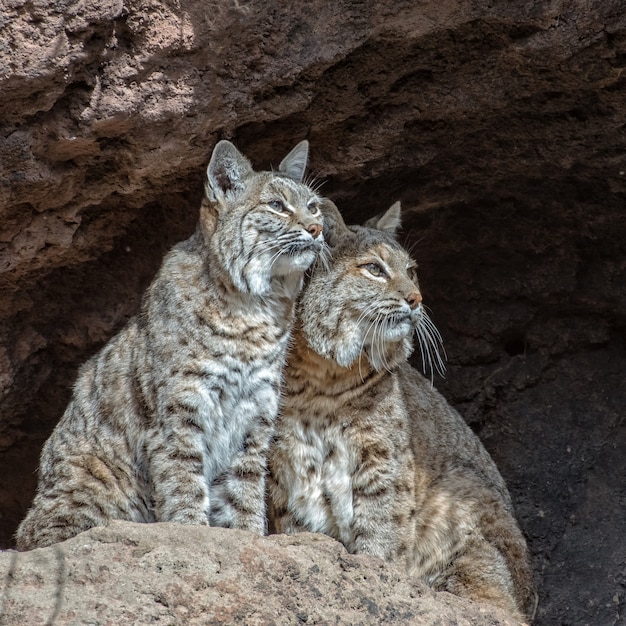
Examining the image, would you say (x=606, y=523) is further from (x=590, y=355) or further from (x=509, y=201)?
(x=509, y=201)

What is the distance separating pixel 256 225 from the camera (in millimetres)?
5738

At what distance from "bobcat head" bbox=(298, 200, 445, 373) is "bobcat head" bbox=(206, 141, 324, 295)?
28 cm

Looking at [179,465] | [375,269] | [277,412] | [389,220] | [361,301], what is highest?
[389,220]

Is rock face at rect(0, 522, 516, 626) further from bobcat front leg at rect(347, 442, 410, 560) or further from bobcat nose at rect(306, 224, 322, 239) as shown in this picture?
bobcat nose at rect(306, 224, 322, 239)

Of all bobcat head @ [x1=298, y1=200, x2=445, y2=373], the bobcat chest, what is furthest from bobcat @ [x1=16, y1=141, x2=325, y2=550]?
the bobcat chest

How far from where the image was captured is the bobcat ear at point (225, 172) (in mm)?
5676

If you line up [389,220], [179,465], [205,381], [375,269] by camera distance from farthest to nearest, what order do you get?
[389,220]
[375,269]
[205,381]
[179,465]

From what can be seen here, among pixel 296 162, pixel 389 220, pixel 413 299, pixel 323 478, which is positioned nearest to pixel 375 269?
pixel 413 299

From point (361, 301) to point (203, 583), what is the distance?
2146 mm

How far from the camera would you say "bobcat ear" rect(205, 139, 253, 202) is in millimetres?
5676

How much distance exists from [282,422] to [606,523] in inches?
94.7

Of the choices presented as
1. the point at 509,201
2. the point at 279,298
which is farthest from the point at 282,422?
the point at 509,201

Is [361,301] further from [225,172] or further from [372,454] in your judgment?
[225,172]

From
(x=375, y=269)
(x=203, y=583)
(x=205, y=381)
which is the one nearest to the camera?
(x=203, y=583)
